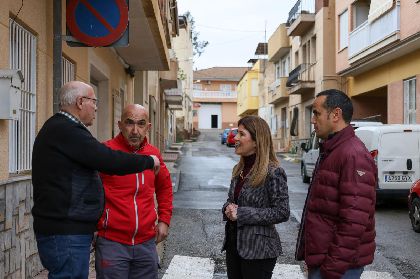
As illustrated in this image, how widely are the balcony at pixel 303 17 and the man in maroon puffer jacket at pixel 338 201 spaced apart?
25.1m

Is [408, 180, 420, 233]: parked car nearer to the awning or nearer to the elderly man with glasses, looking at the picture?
the elderly man with glasses

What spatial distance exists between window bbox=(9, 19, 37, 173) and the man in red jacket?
238 centimetres

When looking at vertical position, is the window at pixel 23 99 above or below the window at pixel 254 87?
below

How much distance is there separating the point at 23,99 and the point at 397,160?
832 centimetres

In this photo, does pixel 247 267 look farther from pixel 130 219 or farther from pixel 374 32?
pixel 374 32

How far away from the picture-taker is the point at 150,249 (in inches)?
159

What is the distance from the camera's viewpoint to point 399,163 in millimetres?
12078

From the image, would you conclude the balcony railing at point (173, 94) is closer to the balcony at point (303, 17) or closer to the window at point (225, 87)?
the balcony at point (303, 17)

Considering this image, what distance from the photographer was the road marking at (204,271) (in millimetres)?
6660

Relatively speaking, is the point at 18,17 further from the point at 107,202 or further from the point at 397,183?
the point at 397,183

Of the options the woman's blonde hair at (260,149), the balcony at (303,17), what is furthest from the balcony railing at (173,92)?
the woman's blonde hair at (260,149)

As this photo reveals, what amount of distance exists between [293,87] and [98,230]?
26.9 m

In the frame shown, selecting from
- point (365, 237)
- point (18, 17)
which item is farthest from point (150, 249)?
point (18, 17)

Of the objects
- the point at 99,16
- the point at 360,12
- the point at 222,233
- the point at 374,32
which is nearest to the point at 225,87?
the point at 360,12
